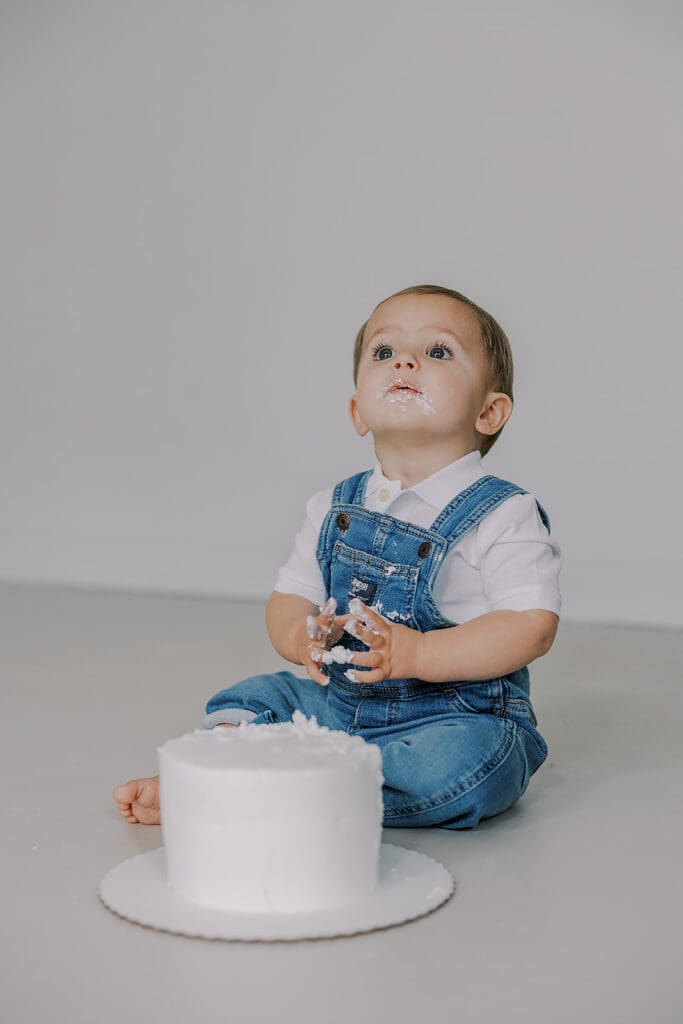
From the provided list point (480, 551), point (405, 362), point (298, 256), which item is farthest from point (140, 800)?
point (298, 256)

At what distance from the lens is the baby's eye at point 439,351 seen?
1.45m

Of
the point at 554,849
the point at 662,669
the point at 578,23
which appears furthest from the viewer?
the point at 578,23

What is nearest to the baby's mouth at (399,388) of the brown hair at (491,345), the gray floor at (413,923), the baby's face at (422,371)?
the baby's face at (422,371)

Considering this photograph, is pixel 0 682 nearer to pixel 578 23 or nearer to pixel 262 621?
pixel 262 621

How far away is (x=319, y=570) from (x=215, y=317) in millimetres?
2007

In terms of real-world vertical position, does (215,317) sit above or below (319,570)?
above

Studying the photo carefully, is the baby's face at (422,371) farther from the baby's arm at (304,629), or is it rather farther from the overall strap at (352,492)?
the baby's arm at (304,629)

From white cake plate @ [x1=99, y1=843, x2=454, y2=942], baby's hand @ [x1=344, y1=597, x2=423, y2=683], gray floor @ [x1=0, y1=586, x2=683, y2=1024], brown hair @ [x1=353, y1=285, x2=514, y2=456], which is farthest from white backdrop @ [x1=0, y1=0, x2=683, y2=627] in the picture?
white cake plate @ [x1=99, y1=843, x2=454, y2=942]

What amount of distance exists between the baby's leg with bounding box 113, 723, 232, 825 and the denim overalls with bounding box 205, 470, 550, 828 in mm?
180

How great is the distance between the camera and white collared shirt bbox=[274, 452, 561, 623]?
135 cm

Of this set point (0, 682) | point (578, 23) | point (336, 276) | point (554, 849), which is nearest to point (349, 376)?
point (336, 276)

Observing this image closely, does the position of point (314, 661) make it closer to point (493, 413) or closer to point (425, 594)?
point (425, 594)

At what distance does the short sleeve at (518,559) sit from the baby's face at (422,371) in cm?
12

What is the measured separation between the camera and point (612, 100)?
9.96 ft
